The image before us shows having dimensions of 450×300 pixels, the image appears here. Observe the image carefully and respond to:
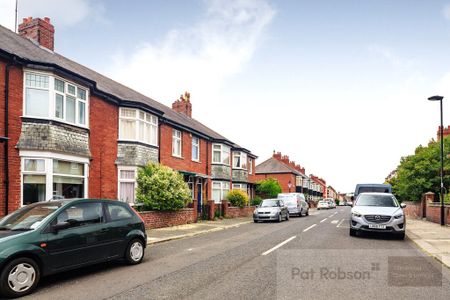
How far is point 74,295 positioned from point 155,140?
1586cm

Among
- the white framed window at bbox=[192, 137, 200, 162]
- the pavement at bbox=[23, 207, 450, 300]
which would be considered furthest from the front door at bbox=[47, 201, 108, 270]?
the white framed window at bbox=[192, 137, 200, 162]

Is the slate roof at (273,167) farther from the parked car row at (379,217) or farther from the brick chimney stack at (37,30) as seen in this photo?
the parked car row at (379,217)

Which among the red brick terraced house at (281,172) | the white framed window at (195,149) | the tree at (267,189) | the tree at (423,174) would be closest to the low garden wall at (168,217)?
the white framed window at (195,149)

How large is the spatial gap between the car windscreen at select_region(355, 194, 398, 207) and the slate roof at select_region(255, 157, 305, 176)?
5357 cm

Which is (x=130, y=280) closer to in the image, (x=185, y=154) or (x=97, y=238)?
(x=97, y=238)

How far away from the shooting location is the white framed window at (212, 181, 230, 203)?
101ft

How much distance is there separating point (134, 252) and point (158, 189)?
934 centimetres

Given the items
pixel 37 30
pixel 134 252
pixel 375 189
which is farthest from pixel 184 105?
pixel 134 252

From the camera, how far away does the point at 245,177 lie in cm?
3609

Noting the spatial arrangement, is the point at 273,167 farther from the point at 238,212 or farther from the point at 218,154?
the point at 238,212

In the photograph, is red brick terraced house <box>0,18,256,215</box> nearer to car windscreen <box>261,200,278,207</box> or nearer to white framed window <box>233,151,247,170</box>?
car windscreen <box>261,200,278,207</box>

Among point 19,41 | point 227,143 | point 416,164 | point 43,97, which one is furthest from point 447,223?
point 19,41

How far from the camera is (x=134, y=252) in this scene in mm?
8781

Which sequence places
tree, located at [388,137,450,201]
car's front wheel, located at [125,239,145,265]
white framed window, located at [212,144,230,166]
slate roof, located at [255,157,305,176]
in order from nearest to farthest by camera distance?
car's front wheel, located at [125,239,145,265] < tree, located at [388,137,450,201] < white framed window, located at [212,144,230,166] < slate roof, located at [255,157,305,176]
